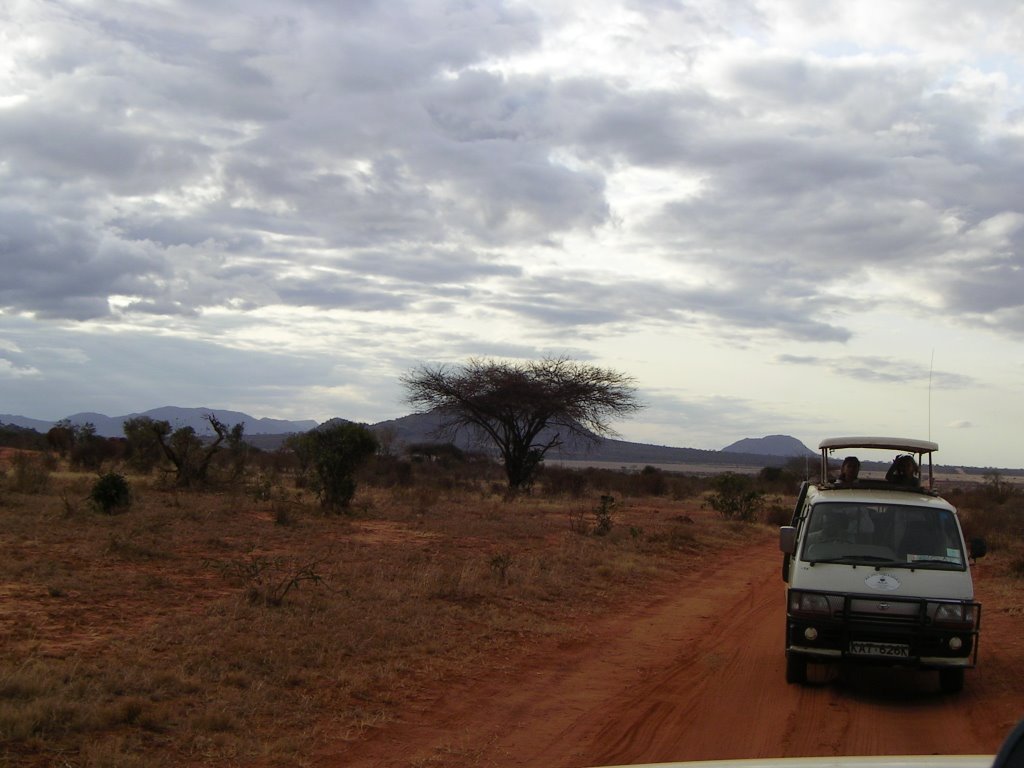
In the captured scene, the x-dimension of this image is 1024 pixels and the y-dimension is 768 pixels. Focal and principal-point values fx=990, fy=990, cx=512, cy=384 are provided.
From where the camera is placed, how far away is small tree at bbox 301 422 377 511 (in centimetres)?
2467

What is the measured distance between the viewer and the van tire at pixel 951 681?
9016mm

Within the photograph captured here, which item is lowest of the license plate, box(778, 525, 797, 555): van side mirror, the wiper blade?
the license plate

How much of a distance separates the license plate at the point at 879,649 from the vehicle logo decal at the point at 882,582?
0.49m

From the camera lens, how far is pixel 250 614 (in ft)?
35.5

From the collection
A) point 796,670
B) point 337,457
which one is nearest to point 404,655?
point 796,670

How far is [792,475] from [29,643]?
1995 inches

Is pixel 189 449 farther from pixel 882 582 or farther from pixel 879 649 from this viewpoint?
pixel 879 649

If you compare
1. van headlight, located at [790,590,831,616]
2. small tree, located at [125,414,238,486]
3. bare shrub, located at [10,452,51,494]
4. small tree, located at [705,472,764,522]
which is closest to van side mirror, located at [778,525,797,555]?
van headlight, located at [790,590,831,616]

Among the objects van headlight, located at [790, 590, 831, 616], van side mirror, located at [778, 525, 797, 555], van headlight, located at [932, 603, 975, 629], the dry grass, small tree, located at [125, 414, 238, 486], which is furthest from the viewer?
small tree, located at [125, 414, 238, 486]

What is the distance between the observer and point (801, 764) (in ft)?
10.8

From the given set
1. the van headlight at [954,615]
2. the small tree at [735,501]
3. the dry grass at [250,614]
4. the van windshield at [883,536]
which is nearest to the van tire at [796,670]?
the van windshield at [883,536]

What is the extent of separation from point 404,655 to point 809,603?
3.99m

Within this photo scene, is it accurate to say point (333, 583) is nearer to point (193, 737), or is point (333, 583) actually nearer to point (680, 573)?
point (193, 737)

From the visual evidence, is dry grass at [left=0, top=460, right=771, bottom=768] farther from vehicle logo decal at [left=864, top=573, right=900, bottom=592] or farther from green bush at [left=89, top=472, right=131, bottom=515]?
vehicle logo decal at [left=864, top=573, right=900, bottom=592]
